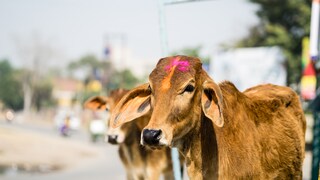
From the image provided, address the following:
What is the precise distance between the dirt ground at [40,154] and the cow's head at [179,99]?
1442 cm

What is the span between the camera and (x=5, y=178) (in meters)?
15.3

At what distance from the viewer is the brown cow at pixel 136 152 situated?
26.7 feet

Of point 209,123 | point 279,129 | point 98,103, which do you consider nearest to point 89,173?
point 98,103

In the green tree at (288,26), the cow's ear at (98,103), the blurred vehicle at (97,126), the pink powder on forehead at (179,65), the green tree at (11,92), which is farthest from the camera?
the green tree at (11,92)

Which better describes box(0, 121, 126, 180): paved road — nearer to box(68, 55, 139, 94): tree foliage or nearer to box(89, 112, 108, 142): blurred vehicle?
box(89, 112, 108, 142): blurred vehicle

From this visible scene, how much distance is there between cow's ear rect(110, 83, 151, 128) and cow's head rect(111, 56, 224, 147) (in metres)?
0.12

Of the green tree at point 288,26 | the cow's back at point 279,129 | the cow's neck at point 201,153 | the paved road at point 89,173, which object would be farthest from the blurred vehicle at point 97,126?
the cow's neck at point 201,153

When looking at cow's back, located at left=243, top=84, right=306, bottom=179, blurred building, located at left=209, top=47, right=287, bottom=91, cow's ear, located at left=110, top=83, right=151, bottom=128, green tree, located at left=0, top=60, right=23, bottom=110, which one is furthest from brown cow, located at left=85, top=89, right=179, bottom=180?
green tree, located at left=0, top=60, right=23, bottom=110

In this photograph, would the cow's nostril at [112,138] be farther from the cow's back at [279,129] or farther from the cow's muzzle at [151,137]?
the cow's muzzle at [151,137]

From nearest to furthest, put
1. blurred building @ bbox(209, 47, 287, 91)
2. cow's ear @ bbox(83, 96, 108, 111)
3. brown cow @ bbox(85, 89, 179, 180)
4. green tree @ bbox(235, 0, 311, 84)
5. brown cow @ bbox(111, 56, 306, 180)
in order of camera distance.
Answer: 1. brown cow @ bbox(111, 56, 306, 180)
2. brown cow @ bbox(85, 89, 179, 180)
3. cow's ear @ bbox(83, 96, 108, 111)
4. blurred building @ bbox(209, 47, 287, 91)
5. green tree @ bbox(235, 0, 311, 84)

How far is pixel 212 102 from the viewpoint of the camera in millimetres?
4398

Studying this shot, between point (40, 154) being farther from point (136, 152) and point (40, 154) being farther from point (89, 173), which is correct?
point (136, 152)

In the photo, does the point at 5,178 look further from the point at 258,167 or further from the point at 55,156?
the point at 258,167

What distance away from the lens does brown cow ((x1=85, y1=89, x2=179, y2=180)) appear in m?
8.15
